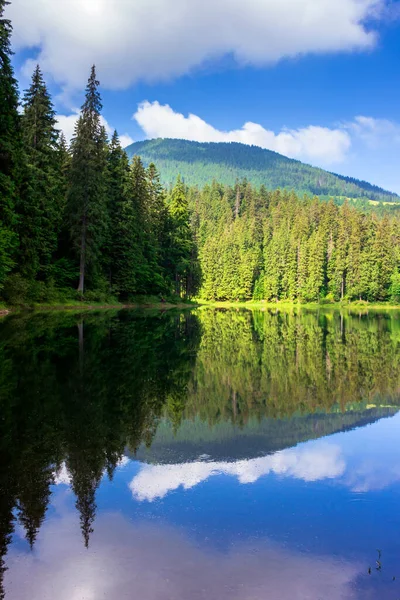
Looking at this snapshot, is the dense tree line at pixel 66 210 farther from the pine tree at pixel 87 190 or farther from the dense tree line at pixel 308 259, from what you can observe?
the dense tree line at pixel 308 259

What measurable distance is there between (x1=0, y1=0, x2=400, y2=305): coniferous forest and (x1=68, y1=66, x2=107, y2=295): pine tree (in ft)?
0.34

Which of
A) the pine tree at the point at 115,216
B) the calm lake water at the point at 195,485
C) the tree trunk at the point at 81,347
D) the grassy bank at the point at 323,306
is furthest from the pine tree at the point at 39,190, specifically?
the grassy bank at the point at 323,306

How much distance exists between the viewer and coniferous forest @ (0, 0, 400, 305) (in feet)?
116

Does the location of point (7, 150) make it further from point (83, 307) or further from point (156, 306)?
point (156, 306)

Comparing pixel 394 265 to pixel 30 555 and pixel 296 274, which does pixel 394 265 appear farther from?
pixel 30 555

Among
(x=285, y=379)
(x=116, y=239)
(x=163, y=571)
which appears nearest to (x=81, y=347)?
(x=285, y=379)

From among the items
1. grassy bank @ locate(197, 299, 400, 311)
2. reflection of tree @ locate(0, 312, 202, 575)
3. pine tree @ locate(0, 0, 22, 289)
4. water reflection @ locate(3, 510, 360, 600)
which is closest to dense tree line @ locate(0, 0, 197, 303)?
pine tree @ locate(0, 0, 22, 289)

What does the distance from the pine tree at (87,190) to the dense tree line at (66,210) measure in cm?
9

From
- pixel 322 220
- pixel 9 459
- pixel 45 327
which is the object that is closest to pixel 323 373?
pixel 9 459

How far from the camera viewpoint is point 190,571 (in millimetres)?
4859

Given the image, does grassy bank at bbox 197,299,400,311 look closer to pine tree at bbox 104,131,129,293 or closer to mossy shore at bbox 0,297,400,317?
mossy shore at bbox 0,297,400,317

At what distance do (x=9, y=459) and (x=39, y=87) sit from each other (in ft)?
143

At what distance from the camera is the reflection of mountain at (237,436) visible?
852 centimetres

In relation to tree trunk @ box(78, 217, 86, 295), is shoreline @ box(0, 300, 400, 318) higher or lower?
lower
